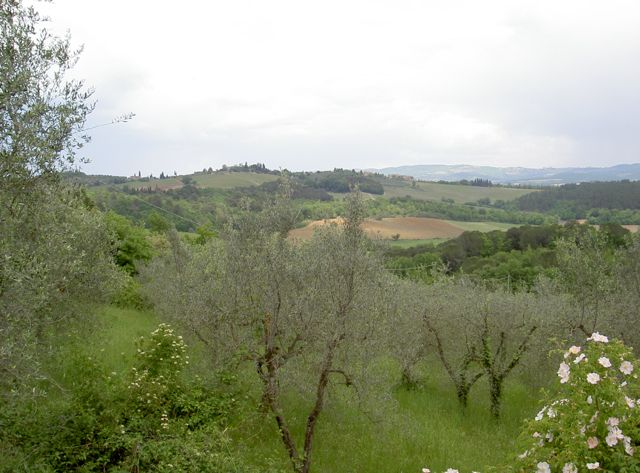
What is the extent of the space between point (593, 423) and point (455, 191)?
10084 centimetres

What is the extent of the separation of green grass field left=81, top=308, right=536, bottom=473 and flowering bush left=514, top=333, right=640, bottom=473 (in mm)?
4647

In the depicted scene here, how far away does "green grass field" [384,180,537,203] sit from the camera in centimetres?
9194

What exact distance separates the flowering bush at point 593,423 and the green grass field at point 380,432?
4647 millimetres

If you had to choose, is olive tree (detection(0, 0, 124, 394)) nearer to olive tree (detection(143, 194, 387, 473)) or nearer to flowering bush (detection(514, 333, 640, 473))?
olive tree (detection(143, 194, 387, 473))

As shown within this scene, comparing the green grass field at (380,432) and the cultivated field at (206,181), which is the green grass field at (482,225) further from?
the green grass field at (380,432)

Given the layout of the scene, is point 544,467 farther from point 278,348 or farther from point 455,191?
point 455,191

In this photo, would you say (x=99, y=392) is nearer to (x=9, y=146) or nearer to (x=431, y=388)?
(x=9, y=146)

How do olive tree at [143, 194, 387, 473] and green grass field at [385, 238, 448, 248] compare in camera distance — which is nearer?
olive tree at [143, 194, 387, 473]

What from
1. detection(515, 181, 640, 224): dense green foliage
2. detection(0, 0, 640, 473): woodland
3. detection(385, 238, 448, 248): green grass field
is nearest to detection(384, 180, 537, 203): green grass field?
detection(515, 181, 640, 224): dense green foliage

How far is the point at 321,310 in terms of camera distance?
892 cm

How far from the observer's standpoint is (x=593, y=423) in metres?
Result: 4.82

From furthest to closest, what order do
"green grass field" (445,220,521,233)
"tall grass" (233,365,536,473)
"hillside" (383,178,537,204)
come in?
"hillside" (383,178,537,204) → "green grass field" (445,220,521,233) → "tall grass" (233,365,536,473)

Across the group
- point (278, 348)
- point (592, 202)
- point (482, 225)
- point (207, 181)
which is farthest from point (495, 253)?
point (207, 181)

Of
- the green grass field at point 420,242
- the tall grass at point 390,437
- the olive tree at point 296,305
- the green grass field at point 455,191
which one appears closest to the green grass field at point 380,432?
the tall grass at point 390,437
